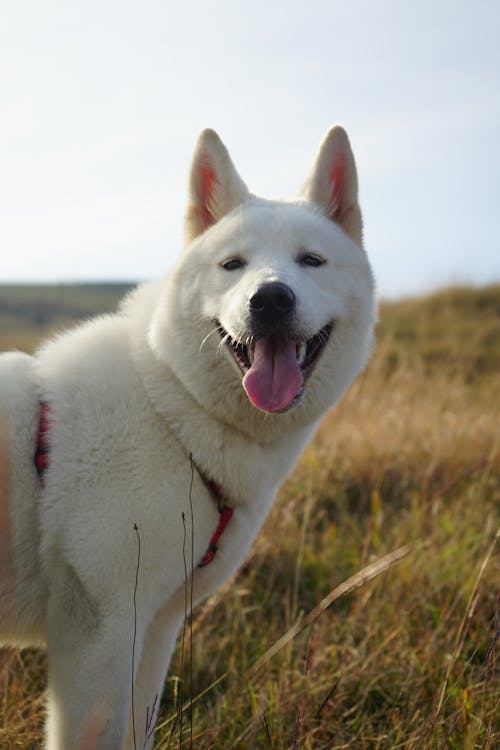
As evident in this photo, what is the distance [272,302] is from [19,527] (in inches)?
39.7

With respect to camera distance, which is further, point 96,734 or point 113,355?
point 113,355

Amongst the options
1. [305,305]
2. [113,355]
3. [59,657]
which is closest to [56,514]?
[59,657]

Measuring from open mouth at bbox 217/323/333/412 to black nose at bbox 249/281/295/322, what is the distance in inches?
3.6

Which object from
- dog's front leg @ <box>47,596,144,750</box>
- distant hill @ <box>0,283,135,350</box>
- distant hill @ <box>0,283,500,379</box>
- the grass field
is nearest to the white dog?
dog's front leg @ <box>47,596,144,750</box>

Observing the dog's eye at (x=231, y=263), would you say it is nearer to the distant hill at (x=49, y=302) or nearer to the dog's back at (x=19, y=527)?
the dog's back at (x=19, y=527)

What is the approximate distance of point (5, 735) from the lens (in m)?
2.31

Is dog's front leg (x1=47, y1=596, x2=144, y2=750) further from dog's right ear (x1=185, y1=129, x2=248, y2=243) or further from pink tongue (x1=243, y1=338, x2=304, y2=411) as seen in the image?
dog's right ear (x1=185, y1=129, x2=248, y2=243)

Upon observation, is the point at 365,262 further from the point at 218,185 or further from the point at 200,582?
the point at 200,582

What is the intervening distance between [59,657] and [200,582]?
1.56 feet

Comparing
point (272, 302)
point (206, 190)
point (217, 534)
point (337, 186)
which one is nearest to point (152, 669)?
point (217, 534)

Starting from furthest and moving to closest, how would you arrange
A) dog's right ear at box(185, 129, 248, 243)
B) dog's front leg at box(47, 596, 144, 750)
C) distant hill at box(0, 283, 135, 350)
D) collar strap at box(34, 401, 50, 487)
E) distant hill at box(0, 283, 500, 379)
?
1. distant hill at box(0, 283, 135, 350)
2. distant hill at box(0, 283, 500, 379)
3. dog's right ear at box(185, 129, 248, 243)
4. collar strap at box(34, 401, 50, 487)
5. dog's front leg at box(47, 596, 144, 750)

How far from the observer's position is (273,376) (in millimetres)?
2293

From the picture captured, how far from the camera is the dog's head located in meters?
2.26

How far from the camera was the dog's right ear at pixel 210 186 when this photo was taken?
8.67ft
